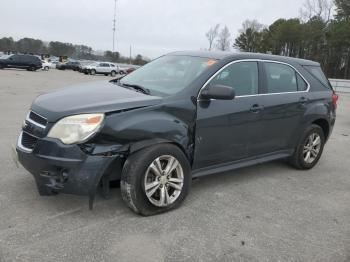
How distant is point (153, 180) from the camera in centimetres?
414

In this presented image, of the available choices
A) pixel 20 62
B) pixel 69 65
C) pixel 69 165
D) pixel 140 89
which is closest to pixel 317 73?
pixel 140 89

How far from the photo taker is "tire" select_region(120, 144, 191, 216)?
12.9ft

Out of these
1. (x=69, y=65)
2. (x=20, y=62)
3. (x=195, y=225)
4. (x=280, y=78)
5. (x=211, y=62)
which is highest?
(x=211, y=62)

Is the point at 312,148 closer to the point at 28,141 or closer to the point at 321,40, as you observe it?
the point at 28,141

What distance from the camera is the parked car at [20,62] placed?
38.7 metres

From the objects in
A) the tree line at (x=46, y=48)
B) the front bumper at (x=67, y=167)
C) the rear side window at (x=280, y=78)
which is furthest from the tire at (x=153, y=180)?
the tree line at (x=46, y=48)

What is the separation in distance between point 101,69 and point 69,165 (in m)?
45.1

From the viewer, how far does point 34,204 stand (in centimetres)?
423

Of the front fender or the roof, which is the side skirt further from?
the roof

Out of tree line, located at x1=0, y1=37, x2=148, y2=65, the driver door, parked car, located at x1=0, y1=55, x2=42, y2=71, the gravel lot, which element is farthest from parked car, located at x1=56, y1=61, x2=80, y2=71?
the driver door

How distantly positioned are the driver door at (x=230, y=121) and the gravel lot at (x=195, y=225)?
49 centimetres

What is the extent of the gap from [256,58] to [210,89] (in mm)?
1159

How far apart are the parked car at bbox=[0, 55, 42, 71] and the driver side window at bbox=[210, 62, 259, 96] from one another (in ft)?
123

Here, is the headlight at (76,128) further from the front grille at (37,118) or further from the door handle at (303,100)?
the door handle at (303,100)
